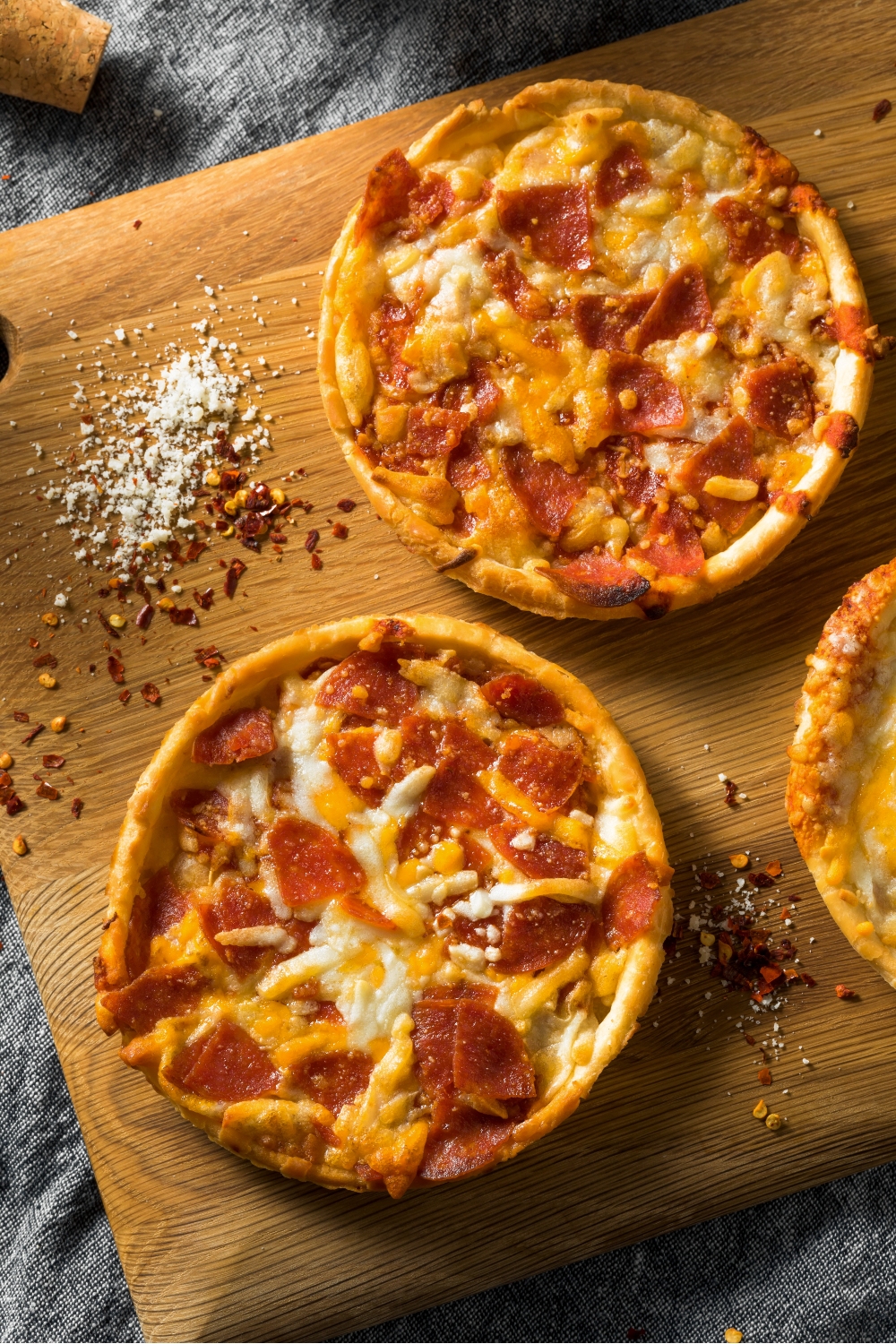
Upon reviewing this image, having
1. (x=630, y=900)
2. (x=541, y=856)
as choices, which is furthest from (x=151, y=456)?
(x=630, y=900)

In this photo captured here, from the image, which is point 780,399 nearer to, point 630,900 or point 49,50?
point 630,900

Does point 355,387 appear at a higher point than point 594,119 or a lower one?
lower

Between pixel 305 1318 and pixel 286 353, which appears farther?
pixel 286 353

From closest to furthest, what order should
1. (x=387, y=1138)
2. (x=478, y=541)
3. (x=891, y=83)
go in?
(x=387, y=1138) < (x=478, y=541) < (x=891, y=83)

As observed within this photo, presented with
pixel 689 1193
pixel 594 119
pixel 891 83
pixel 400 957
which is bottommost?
pixel 689 1193

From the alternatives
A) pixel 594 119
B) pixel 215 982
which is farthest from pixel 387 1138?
pixel 594 119

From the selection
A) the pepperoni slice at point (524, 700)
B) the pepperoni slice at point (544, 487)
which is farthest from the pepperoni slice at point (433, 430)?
the pepperoni slice at point (524, 700)

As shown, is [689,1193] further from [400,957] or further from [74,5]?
[74,5]
